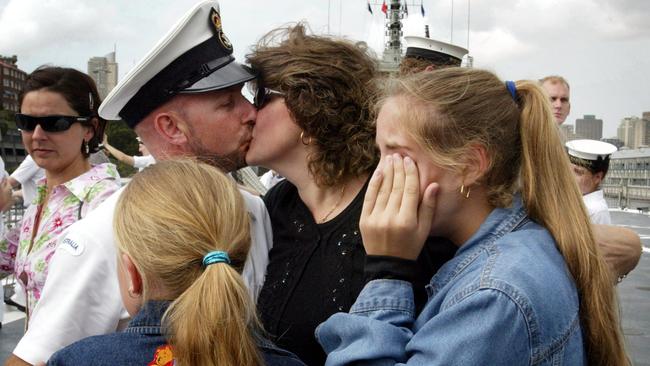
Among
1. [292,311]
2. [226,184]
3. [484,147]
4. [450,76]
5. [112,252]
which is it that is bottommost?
[292,311]

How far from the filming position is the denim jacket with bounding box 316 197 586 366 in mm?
1465

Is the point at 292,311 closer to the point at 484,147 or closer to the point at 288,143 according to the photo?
the point at 288,143

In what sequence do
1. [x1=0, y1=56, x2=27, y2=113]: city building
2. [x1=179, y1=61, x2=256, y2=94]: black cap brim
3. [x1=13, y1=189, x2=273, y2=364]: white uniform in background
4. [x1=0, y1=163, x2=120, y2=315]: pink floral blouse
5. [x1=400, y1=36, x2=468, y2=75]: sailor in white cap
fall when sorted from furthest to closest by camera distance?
[x1=0, y1=56, x2=27, y2=113]: city building
[x1=400, y1=36, x2=468, y2=75]: sailor in white cap
[x1=0, y1=163, x2=120, y2=315]: pink floral blouse
[x1=179, y1=61, x2=256, y2=94]: black cap brim
[x1=13, y1=189, x2=273, y2=364]: white uniform in background

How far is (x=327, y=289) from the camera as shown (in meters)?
2.15

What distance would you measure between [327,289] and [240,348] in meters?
0.56

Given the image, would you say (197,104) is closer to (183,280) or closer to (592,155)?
(183,280)

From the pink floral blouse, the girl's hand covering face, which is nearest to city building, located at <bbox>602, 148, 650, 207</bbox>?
the pink floral blouse

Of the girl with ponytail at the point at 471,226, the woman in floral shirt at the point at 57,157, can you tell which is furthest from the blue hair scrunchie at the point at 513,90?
the woman in floral shirt at the point at 57,157

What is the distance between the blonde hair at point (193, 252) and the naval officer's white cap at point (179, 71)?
0.59 metres

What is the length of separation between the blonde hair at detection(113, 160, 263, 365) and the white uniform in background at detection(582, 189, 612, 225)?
4.23m

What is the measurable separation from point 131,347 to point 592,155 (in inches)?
198

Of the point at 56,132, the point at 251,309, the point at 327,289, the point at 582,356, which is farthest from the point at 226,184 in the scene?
the point at 56,132

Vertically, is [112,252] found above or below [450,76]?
below

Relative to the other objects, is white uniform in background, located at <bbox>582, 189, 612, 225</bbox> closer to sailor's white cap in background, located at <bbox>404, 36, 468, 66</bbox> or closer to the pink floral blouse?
sailor's white cap in background, located at <bbox>404, 36, 468, 66</bbox>
